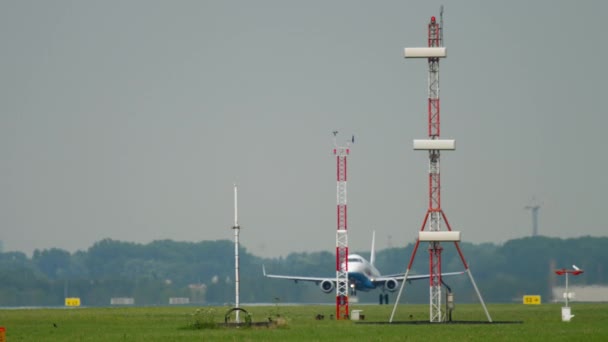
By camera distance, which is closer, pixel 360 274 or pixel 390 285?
pixel 360 274

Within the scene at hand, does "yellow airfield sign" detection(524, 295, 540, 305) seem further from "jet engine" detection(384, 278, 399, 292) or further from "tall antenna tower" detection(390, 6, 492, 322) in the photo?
"tall antenna tower" detection(390, 6, 492, 322)

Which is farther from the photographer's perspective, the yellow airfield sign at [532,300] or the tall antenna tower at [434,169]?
the yellow airfield sign at [532,300]

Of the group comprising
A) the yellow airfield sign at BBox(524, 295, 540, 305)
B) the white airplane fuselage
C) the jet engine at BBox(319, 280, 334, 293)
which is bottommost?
the yellow airfield sign at BBox(524, 295, 540, 305)

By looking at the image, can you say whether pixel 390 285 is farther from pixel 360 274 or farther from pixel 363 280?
pixel 360 274

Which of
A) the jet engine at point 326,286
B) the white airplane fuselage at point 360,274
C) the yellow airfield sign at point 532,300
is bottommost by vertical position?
the yellow airfield sign at point 532,300

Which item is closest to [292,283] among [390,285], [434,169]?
[390,285]

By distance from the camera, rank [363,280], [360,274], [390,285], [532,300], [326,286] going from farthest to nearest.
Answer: [390,285]
[326,286]
[363,280]
[360,274]
[532,300]

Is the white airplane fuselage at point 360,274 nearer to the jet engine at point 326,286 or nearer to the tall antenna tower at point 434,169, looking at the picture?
the jet engine at point 326,286

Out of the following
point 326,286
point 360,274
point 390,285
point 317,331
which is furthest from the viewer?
point 390,285


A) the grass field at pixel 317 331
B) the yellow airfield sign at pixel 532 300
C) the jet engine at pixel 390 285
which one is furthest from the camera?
the jet engine at pixel 390 285

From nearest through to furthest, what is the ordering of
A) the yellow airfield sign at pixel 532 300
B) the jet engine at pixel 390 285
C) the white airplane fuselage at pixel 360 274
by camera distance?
the yellow airfield sign at pixel 532 300 < the white airplane fuselage at pixel 360 274 < the jet engine at pixel 390 285

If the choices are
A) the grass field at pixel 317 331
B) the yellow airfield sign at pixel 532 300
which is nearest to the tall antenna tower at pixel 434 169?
the grass field at pixel 317 331

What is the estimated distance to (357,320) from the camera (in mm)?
73750

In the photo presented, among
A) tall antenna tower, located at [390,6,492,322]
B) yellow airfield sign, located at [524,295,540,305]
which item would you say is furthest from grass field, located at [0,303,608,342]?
yellow airfield sign, located at [524,295,540,305]
